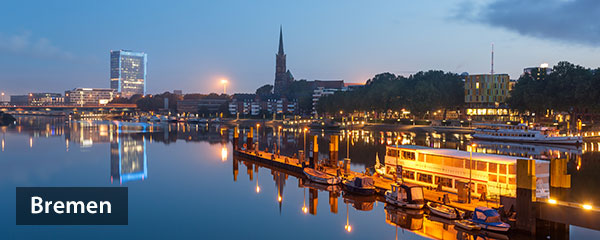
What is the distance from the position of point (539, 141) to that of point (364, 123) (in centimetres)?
7833

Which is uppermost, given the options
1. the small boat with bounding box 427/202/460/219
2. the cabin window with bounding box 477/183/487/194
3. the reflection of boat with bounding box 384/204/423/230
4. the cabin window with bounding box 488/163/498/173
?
the cabin window with bounding box 488/163/498/173

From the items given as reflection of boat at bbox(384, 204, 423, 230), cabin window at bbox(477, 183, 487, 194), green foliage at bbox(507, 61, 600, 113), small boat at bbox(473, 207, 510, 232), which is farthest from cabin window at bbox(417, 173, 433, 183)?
green foliage at bbox(507, 61, 600, 113)

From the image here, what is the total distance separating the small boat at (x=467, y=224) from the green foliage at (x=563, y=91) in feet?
309

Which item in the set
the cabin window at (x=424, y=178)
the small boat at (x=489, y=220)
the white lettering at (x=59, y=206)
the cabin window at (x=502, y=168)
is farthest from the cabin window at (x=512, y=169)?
the white lettering at (x=59, y=206)

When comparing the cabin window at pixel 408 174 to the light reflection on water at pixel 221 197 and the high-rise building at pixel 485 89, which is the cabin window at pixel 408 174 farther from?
the high-rise building at pixel 485 89

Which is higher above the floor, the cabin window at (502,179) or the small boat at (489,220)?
the cabin window at (502,179)

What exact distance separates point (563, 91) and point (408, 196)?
99.9 meters

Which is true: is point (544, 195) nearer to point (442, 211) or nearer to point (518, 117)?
point (442, 211)

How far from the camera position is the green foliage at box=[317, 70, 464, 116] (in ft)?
506

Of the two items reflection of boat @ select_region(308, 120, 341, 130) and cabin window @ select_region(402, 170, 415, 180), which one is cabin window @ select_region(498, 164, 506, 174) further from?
reflection of boat @ select_region(308, 120, 341, 130)

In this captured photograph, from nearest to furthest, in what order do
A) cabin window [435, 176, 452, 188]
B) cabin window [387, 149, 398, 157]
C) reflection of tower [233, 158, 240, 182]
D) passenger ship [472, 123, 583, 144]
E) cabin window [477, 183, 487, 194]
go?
cabin window [477, 183, 487, 194] < cabin window [435, 176, 452, 188] < cabin window [387, 149, 398, 157] < reflection of tower [233, 158, 240, 182] < passenger ship [472, 123, 583, 144]

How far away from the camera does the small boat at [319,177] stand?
46.3 m

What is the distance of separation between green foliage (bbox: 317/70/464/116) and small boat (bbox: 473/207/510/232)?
12454cm

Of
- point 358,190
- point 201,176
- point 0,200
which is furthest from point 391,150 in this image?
point 0,200
